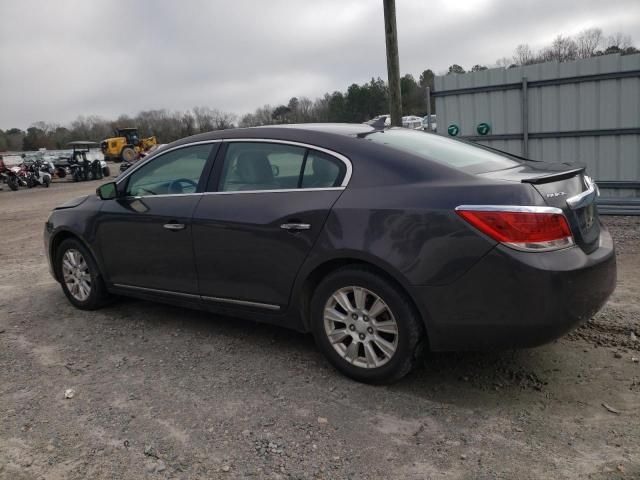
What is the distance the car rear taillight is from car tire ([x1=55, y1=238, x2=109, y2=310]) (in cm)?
352

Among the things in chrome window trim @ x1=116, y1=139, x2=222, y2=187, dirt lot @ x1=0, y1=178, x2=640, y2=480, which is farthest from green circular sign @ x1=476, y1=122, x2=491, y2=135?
chrome window trim @ x1=116, y1=139, x2=222, y2=187

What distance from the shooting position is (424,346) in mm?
3342

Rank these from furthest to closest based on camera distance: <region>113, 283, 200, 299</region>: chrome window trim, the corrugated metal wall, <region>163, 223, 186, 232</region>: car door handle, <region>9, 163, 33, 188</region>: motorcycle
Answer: <region>9, 163, 33, 188</region>: motorcycle
the corrugated metal wall
<region>113, 283, 200, 299</region>: chrome window trim
<region>163, 223, 186, 232</region>: car door handle

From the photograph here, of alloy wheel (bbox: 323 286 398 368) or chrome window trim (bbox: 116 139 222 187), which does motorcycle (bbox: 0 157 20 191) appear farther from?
alloy wheel (bbox: 323 286 398 368)

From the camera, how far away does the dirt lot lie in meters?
2.75

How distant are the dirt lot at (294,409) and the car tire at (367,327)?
148 mm

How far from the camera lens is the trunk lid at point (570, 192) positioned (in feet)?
9.95

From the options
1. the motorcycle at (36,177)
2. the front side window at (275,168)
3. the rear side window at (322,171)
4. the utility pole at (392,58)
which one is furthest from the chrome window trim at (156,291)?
the motorcycle at (36,177)

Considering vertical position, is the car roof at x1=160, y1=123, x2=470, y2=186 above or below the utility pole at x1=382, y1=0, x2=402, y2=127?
below

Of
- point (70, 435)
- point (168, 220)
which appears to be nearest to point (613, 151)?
point (168, 220)

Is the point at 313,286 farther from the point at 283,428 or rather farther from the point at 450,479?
the point at 450,479

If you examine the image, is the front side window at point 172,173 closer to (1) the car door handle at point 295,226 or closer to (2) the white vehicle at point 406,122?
(1) the car door handle at point 295,226

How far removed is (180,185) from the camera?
4.39 meters

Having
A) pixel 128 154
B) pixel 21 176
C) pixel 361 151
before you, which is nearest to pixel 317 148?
pixel 361 151
